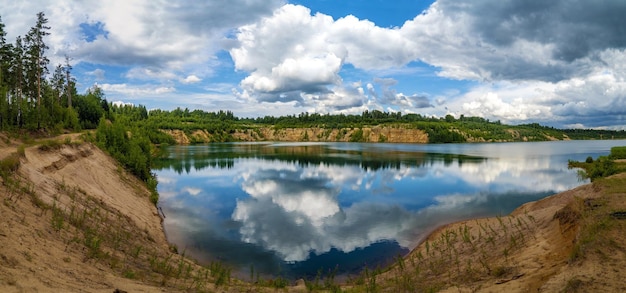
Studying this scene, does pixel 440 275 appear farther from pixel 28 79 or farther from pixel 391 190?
pixel 28 79

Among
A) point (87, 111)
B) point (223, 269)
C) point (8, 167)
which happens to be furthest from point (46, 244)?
point (87, 111)

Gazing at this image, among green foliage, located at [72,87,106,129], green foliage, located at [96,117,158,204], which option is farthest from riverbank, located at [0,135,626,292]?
green foliage, located at [72,87,106,129]

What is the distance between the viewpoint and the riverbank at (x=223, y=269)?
8656mm

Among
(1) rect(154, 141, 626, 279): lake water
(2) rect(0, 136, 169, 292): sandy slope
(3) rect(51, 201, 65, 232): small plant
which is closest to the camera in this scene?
(2) rect(0, 136, 169, 292): sandy slope

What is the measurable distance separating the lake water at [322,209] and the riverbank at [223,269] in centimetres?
427

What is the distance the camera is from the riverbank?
8656 millimetres

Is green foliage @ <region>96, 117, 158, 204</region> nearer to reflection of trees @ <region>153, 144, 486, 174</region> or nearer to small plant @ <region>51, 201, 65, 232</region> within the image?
reflection of trees @ <region>153, 144, 486, 174</region>

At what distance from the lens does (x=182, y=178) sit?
170 ft

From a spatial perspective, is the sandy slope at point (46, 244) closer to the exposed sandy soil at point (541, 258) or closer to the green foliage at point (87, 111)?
the exposed sandy soil at point (541, 258)

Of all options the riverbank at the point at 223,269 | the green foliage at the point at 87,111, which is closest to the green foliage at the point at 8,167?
the riverbank at the point at 223,269

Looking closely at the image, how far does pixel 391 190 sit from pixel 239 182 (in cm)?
2059

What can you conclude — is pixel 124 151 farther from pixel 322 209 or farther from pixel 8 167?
pixel 8 167

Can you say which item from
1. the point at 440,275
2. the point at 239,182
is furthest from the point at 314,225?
the point at 239,182

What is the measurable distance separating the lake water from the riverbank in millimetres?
4267
